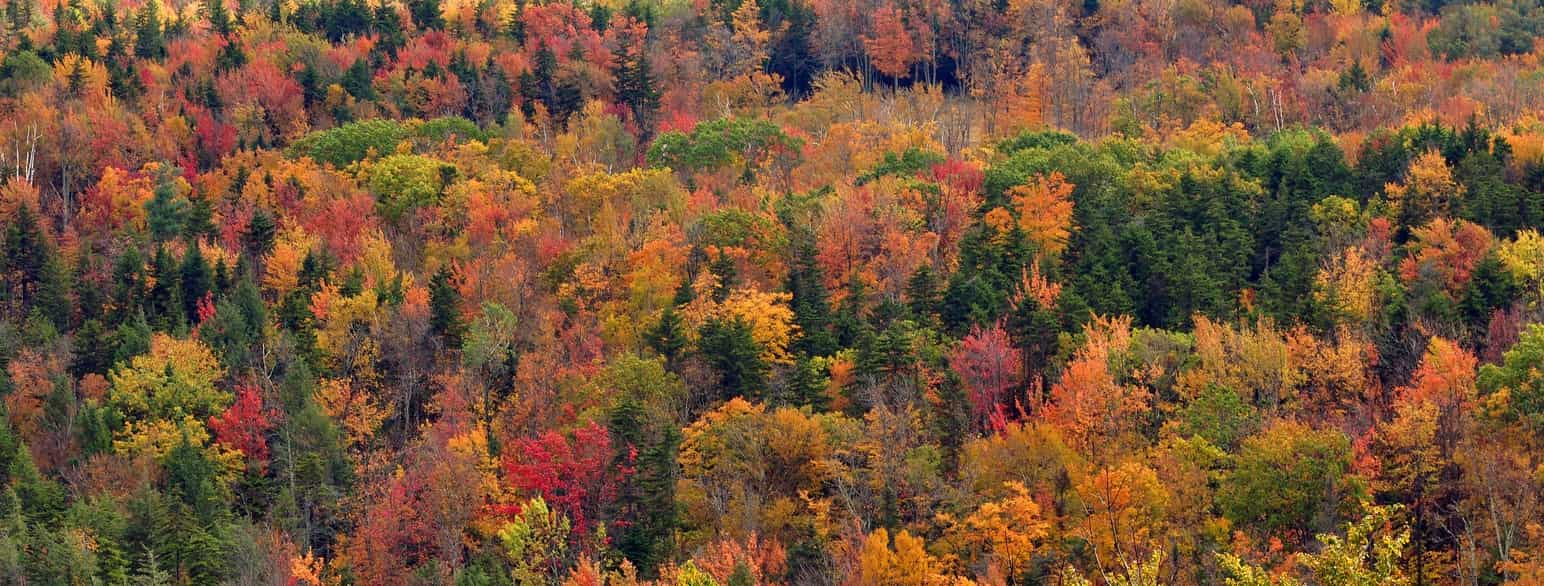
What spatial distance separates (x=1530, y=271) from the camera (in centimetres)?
8206

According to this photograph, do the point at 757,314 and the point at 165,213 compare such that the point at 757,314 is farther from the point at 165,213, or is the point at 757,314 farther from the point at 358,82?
the point at 358,82

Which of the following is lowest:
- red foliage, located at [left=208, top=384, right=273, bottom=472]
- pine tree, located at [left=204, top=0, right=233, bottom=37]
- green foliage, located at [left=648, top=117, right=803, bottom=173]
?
red foliage, located at [left=208, top=384, right=273, bottom=472]

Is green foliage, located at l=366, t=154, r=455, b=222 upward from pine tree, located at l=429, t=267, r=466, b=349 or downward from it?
upward

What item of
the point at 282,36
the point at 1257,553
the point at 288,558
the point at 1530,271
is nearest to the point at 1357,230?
the point at 1530,271

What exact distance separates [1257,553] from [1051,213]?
30.8 metres

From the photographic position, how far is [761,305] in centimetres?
8719

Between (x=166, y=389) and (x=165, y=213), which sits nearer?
(x=166, y=389)

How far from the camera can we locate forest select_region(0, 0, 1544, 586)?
7106 cm

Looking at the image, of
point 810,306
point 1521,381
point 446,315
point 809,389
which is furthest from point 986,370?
point 446,315

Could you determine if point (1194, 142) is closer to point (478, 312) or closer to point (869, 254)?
point (869, 254)

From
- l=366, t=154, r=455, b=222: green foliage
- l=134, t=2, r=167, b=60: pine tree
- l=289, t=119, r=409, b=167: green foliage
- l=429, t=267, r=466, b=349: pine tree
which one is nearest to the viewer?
l=429, t=267, r=466, b=349: pine tree

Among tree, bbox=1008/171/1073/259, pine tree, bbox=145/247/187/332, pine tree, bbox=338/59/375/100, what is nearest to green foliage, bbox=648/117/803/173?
tree, bbox=1008/171/1073/259

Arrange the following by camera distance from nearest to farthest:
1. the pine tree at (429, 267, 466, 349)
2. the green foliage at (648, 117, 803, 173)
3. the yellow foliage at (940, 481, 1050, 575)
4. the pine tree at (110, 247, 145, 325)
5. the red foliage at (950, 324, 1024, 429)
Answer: the yellow foliage at (940, 481, 1050, 575) < the red foliage at (950, 324, 1024, 429) < the pine tree at (429, 267, 466, 349) < the pine tree at (110, 247, 145, 325) < the green foliage at (648, 117, 803, 173)

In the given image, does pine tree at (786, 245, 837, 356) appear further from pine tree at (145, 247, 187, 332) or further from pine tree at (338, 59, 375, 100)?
pine tree at (338, 59, 375, 100)
